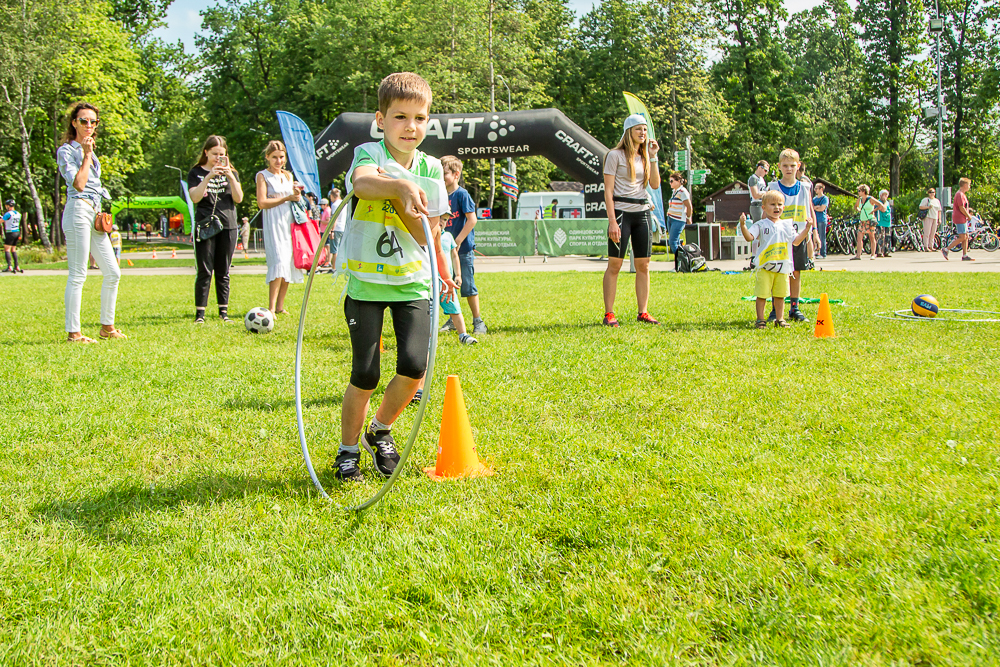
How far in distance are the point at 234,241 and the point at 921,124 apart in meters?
52.0

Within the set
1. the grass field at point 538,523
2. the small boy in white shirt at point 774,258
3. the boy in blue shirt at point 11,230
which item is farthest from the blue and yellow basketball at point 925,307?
the boy in blue shirt at point 11,230

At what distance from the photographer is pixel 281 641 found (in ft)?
7.34

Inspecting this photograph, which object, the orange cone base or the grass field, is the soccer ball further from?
the orange cone base

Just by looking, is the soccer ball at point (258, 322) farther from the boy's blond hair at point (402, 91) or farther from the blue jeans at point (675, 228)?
the blue jeans at point (675, 228)

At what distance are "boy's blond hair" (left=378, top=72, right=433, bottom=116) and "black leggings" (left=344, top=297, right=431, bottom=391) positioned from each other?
850mm

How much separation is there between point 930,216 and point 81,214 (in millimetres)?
23962

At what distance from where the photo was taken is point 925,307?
8156 millimetres

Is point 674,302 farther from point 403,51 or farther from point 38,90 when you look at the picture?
point 38,90

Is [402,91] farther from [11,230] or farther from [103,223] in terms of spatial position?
[11,230]

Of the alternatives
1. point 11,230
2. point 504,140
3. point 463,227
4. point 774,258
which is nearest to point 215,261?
point 463,227

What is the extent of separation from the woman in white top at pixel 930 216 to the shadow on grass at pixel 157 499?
23.5 metres

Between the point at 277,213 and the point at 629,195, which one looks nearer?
the point at 629,195

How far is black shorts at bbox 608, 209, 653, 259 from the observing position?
27.1ft

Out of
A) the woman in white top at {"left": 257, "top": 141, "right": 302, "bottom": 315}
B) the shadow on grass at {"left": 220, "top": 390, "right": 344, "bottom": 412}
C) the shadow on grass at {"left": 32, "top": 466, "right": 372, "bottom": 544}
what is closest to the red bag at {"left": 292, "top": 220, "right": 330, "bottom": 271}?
the woman in white top at {"left": 257, "top": 141, "right": 302, "bottom": 315}
